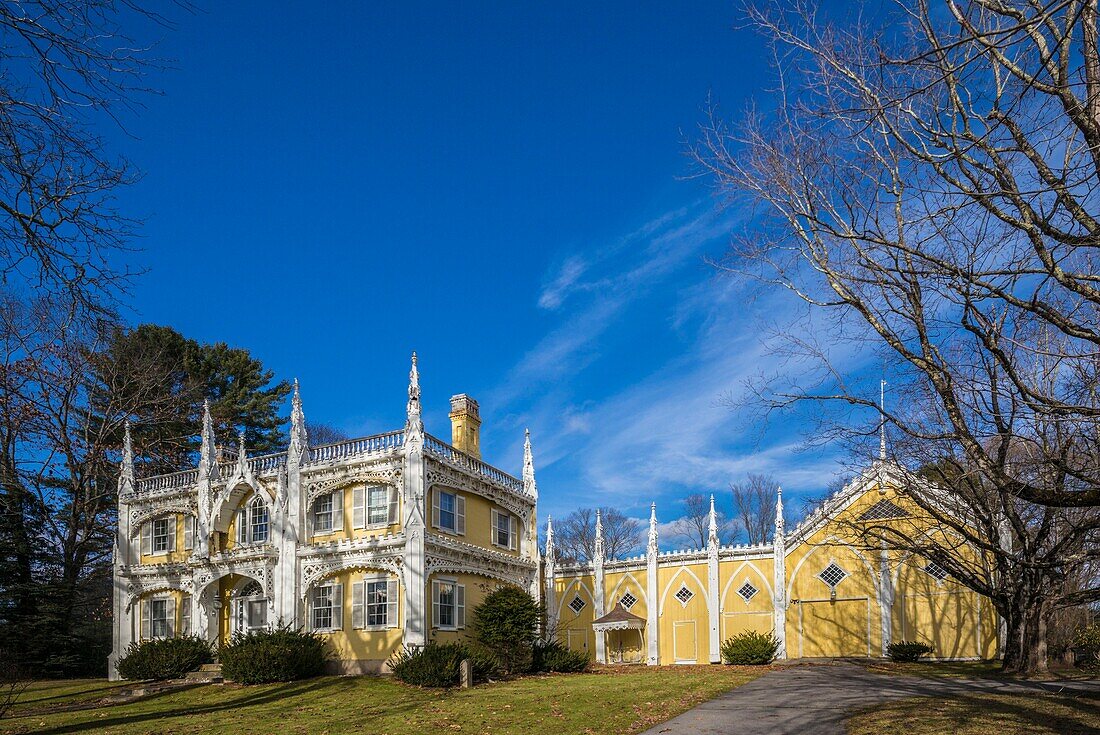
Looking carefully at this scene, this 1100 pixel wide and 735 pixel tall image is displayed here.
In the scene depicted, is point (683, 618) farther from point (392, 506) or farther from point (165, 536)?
point (165, 536)

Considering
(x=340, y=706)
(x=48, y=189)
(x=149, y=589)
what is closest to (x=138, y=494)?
(x=149, y=589)

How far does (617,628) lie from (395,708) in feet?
65.2

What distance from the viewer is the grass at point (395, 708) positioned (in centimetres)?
1554

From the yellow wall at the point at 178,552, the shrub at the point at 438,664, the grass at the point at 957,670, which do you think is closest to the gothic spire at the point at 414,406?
the shrub at the point at 438,664

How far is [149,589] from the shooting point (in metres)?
33.2

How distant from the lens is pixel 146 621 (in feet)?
110

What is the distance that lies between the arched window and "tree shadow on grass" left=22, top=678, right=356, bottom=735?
7.22m

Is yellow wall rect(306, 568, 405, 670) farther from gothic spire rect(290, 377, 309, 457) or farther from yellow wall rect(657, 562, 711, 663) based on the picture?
yellow wall rect(657, 562, 711, 663)

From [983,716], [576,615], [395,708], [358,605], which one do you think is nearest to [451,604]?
[358,605]

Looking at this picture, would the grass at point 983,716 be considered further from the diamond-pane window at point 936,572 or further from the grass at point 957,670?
the diamond-pane window at point 936,572

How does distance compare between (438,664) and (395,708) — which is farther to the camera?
(438,664)

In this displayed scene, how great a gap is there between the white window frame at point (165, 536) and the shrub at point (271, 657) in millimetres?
8594

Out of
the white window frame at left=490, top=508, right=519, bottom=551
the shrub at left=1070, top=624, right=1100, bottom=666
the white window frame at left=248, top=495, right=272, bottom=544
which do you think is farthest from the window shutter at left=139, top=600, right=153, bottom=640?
the shrub at left=1070, top=624, right=1100, bottom=666

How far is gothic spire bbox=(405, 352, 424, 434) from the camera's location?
27.7m
